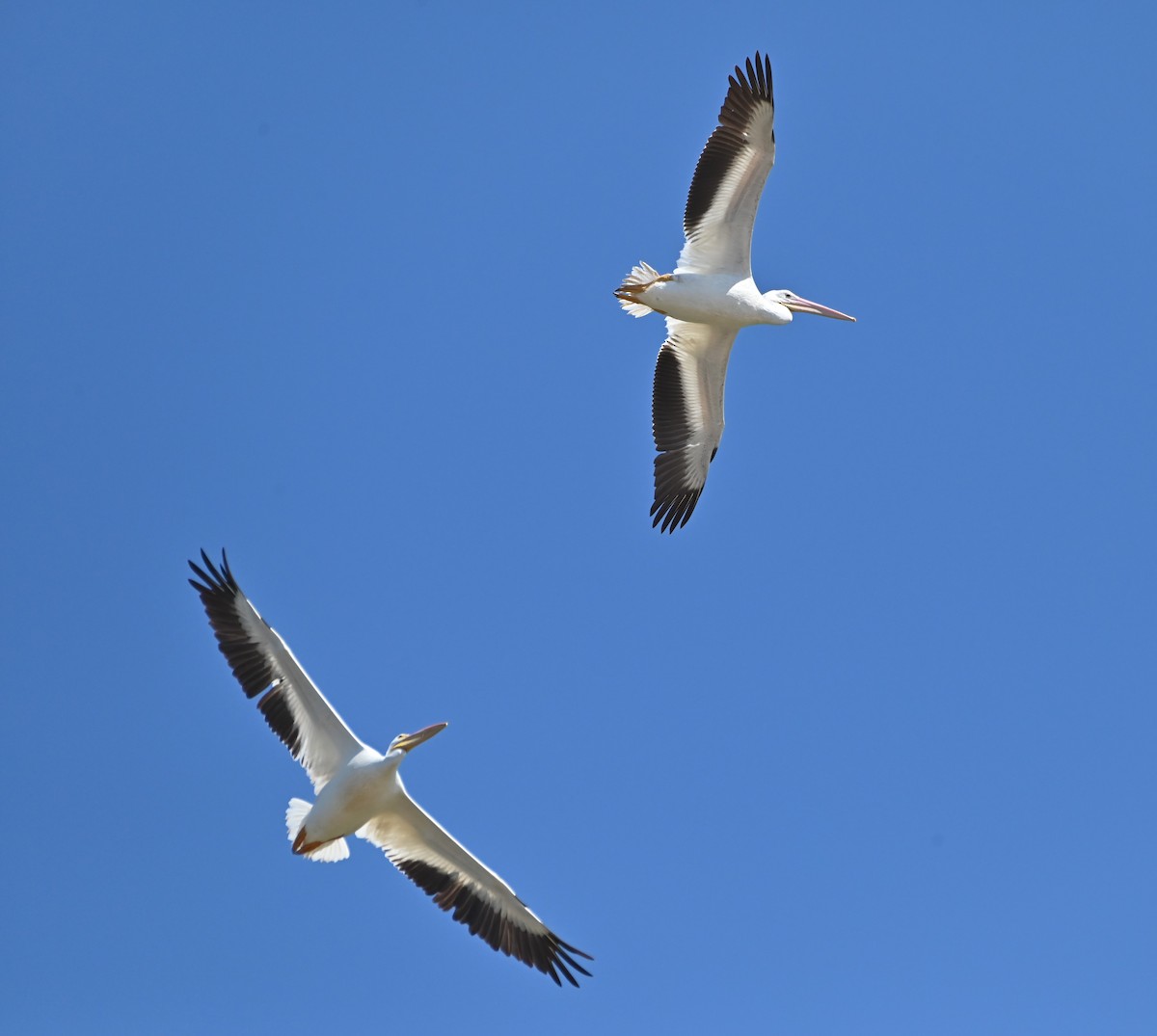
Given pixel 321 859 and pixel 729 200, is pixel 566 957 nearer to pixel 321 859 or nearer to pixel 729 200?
pixel 321 859

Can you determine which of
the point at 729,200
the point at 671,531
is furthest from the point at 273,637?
the point at 729,200

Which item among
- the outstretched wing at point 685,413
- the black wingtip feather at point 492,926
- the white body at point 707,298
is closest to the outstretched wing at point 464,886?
the black wingtip feather at point 492,926

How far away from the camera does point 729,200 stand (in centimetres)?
1312

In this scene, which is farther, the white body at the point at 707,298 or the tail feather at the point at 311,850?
the white body at the point at 707,298

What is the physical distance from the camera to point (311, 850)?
11859mm

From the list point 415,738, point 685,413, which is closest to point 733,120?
point 685,413

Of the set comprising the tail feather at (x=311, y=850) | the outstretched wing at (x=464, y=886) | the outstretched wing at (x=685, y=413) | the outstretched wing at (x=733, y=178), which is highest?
the outstretched wing at (x=733, y=178)

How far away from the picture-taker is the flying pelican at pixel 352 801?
11.6m

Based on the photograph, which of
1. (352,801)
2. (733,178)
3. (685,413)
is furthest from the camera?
(685,413)

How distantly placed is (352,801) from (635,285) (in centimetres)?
509

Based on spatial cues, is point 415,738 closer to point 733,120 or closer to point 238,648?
point 238,648

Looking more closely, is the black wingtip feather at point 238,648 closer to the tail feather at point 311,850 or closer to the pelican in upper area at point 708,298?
the tail feather at point 311,850

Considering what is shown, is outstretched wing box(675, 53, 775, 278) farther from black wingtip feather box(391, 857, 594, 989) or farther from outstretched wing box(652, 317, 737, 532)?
black wingtip feather box(391, 857, 594, 989)

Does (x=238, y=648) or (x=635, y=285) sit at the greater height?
(x=635, y=285)
